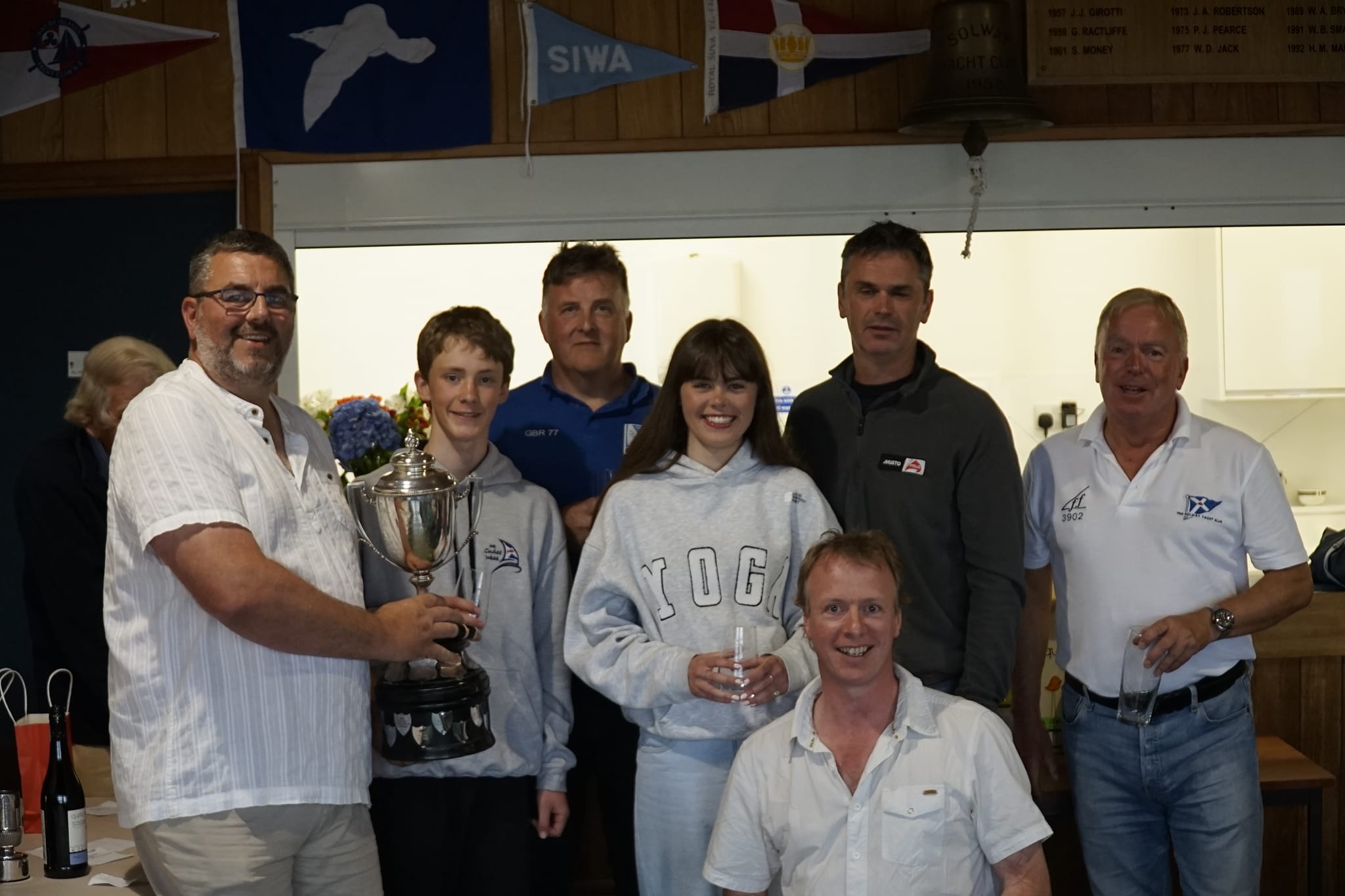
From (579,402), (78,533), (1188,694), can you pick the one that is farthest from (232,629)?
(1188,694)

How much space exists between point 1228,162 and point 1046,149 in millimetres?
550

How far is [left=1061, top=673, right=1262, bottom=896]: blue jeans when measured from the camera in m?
2.79

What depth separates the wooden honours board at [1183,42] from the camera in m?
3.97

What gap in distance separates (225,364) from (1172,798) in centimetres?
202

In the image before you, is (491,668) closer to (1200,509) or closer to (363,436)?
(363,436)

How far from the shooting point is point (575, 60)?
3.98 meters

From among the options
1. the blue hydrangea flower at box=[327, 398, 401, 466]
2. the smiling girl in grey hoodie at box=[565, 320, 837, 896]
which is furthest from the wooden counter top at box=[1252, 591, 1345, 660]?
the blue hydrangea flower at box=[327, 398, 401, 466]

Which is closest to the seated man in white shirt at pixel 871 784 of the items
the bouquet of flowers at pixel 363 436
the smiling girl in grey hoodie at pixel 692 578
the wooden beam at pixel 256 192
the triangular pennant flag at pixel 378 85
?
the smiling girl in grey hoodie at pixel 692 578

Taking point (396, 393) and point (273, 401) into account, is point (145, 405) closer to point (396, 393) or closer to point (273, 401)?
point (273, 401)

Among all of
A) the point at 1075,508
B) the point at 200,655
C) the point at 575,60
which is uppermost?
the point at 575,60

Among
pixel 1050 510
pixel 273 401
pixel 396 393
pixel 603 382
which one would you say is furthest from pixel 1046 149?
pixel 273 401

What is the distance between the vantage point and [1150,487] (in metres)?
2.89

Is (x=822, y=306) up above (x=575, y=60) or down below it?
below

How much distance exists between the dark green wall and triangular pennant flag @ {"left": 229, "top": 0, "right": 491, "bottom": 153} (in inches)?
15.8
